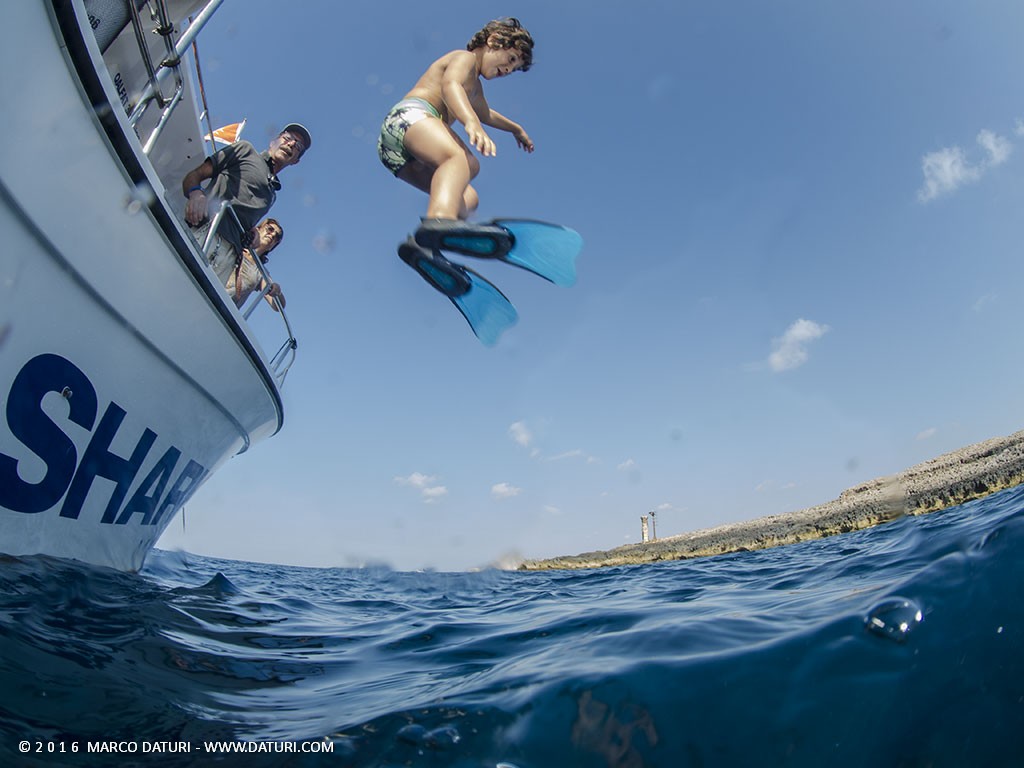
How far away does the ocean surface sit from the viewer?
1.01 meters

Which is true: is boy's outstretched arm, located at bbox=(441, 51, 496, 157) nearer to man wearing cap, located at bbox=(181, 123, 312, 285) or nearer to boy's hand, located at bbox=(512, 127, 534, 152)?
boy's hand, located at bbox=(512, 127, 534, 152)

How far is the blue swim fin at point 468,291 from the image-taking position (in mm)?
2307

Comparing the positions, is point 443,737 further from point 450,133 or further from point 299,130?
point 299,130

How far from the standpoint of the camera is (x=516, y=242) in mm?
2354

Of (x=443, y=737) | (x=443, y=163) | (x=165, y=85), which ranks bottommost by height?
(x=443, y=737)

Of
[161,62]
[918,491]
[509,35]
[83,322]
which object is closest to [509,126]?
[509,35]

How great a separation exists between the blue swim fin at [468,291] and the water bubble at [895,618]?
76.2 inches

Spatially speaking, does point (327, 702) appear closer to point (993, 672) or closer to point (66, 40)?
point (993, 672)

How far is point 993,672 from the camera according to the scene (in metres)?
1.05

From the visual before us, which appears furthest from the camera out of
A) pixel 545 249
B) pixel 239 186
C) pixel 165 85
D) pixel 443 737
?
pixel 165 85

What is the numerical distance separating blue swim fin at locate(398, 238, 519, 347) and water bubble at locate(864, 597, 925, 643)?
1.94 m

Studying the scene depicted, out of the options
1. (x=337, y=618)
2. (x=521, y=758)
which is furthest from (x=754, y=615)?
(x=337, y=618)

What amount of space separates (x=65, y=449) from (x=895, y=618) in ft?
9.44

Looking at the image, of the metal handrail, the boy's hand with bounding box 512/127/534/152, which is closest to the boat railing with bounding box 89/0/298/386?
the metal handrail
